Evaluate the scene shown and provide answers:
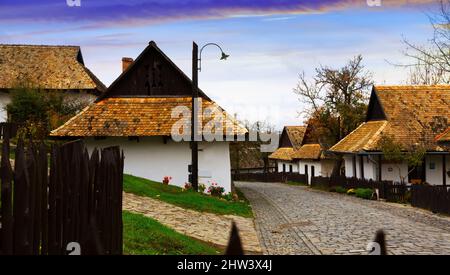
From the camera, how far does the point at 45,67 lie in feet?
105

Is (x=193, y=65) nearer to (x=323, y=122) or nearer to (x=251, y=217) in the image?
(x=251, y=217)

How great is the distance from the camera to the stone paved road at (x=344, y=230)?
9148 mm

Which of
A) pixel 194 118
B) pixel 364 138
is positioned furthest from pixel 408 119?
pixel 194 118

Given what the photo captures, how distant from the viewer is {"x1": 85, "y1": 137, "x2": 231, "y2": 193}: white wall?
19578 millimetres

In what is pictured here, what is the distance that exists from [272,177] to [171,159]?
33.2 metres

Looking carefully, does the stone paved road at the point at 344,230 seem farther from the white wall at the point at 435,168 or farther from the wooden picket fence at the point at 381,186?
the white wall at the point at 435,168

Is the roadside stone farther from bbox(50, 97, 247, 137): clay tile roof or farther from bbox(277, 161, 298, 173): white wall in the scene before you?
bbox(277, 161, 298, 173): white wall

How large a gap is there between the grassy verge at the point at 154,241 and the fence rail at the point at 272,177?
3569cm

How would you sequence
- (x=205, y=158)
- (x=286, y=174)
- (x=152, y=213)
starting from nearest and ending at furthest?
(x=152, y=213)
(x=205, y=158)
(x=286, y=174)

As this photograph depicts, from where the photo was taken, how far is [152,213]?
1163cm

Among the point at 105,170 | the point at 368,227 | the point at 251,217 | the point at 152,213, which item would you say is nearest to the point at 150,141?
the point at 251,217

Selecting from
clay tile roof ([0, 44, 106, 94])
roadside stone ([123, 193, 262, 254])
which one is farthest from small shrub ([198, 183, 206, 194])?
clay tile roof ([0, 44, 106, 94])

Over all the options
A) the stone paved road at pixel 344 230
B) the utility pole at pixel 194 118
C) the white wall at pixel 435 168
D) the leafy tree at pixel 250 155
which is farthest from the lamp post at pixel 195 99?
the leafy tree at pixel 250 155
